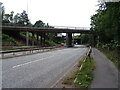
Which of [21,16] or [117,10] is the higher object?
[21,16]

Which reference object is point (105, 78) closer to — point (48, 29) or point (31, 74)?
point (31, 74)

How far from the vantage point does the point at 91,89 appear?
6.45m

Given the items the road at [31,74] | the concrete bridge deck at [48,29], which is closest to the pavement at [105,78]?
the road at [31,74]

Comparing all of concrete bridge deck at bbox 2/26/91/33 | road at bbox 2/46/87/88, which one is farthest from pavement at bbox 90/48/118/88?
concrete bridge deck at bbox 2/26/91/33

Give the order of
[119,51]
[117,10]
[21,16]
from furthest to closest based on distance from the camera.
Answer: [21,16]
[119,51]
[117,10]

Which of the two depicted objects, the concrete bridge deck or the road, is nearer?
the road

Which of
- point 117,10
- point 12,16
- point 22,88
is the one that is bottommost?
point 22,88

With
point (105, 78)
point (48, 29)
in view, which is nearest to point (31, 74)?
point (105, 78)

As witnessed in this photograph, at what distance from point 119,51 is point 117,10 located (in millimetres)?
8570

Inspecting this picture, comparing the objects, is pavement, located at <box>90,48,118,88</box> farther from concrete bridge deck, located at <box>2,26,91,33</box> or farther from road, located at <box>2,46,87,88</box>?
concrete bridge deck, located at <box>2,26,91,33</box>

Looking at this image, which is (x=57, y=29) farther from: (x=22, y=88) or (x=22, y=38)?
(x=22, y=88)

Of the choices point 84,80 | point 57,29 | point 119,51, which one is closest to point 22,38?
point 57,29

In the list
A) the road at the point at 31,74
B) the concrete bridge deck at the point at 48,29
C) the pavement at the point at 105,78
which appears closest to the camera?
the pavement at the point at 105,78

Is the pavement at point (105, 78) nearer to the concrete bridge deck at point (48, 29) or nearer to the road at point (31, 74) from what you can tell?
the road at point (31, 74)
